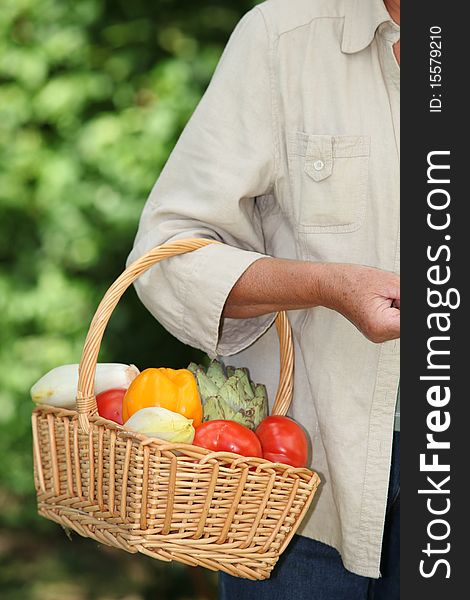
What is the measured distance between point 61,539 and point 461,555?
2507mm

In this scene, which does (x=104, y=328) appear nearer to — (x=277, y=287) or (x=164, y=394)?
(x=164, y=394)

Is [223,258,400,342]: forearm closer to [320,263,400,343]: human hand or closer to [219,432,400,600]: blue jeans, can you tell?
[320,263,400,343]: human hand

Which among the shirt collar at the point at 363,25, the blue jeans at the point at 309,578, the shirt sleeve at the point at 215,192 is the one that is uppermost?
the shirt collar at the point at 363,25

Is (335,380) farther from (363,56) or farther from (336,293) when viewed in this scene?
(363,56)

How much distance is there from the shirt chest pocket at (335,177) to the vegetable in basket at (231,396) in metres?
0.22

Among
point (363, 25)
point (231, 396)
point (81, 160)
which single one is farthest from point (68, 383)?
point (81, 160)

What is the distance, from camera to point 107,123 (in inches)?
104

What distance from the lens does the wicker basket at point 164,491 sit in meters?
1.15

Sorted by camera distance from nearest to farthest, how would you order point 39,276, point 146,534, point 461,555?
1. point 461,555
2. point 146,534
3. point 39,276

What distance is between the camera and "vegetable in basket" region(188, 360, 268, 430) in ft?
4.16

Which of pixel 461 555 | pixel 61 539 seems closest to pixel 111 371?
pixel 461 555

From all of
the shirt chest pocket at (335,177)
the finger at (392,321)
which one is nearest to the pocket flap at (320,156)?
the shirt chest pocket at (335,177)

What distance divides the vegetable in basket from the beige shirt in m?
0.06

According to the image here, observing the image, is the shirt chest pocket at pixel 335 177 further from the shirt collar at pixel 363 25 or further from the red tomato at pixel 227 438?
the red tomato at pixel 227 438
